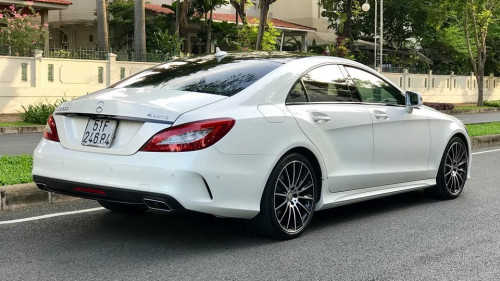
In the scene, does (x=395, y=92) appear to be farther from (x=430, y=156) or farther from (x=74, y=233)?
(x=74, y=233)

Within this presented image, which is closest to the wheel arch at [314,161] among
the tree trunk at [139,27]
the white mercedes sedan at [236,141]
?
the white mercedes sedan at [236,141]

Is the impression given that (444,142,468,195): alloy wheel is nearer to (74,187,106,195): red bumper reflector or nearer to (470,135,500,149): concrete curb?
(74,187,106,195): red bumper reflector

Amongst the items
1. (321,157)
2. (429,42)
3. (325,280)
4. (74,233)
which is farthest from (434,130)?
(429,42)

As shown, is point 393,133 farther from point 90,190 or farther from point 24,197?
point 24,197

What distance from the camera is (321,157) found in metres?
5.35

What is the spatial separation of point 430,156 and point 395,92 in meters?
0.82

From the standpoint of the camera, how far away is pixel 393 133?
625cm

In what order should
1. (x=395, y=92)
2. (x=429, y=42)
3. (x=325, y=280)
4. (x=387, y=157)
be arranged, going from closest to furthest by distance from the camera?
(x=325, y=280) < (x=387, y=157) < (x=395, y=92) < (x=429, y=42)

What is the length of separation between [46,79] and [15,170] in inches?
508

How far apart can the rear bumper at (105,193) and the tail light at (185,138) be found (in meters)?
0.33

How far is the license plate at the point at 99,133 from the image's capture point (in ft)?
15.3

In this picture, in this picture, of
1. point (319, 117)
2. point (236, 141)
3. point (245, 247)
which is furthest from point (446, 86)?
point (236, 141)

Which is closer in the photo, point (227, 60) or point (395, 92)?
point (227, 60)

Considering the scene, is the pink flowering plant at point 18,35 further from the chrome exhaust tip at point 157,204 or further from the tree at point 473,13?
the tree at point 473,13
